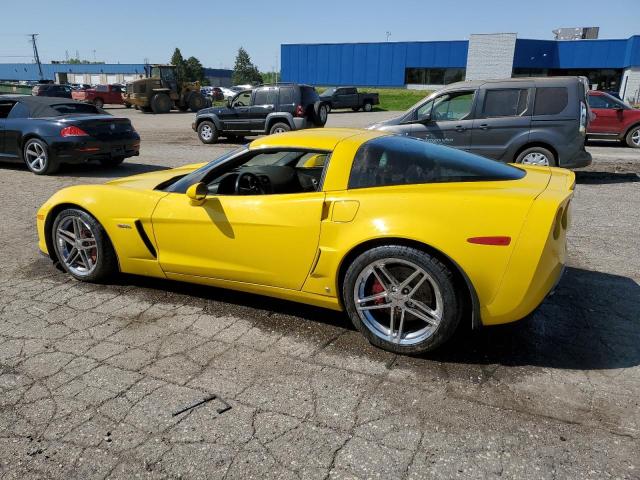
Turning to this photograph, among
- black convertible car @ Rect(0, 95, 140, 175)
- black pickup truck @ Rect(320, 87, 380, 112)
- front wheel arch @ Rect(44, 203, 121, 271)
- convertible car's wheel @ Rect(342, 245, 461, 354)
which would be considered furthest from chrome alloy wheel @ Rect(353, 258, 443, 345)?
black pickup truck @ Rect(320, 87, 380, 112)

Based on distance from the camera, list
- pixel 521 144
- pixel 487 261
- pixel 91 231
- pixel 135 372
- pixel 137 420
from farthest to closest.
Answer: pixel 521 144, pixel 91 231, pixel 135 372, pixel 487 261, pixel 137 420

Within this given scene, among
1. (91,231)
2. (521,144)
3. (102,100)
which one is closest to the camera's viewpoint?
(91,231)

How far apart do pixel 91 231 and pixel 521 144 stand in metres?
7.34

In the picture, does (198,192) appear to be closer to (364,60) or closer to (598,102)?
(598,102)

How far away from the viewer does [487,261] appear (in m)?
2.81

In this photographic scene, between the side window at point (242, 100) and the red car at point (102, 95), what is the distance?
24.5 m

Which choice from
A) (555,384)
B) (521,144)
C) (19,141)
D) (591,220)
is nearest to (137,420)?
(555,384)

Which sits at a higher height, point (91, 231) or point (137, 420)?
point (91, 231)

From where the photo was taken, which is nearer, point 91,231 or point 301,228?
point 301,228

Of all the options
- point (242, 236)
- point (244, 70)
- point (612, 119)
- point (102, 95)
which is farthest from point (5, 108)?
point (244, 70)

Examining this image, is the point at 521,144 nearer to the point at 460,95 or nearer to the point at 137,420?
the point at 460,95

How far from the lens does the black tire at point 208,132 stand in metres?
15.8

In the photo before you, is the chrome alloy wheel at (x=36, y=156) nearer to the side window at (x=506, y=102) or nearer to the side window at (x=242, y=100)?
the side window at (x=242, y=100)

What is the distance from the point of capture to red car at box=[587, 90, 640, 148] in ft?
47.0
